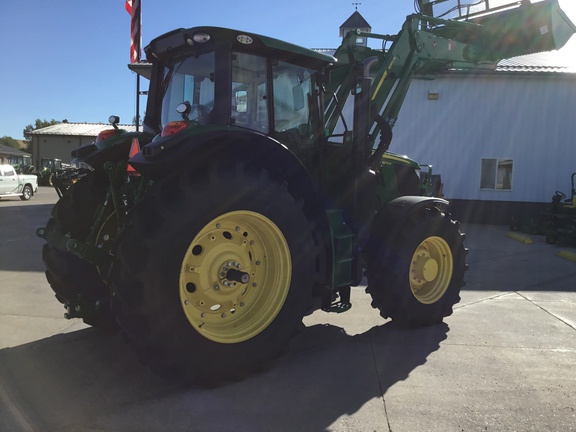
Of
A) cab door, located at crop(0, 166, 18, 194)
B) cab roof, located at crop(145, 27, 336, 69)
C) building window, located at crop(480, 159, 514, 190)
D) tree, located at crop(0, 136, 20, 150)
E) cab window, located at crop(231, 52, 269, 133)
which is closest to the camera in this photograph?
cab roof, located at crop(145, 27, 336, 69)

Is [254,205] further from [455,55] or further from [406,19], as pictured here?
[455,55]

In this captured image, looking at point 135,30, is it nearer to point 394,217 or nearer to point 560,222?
point 394,217

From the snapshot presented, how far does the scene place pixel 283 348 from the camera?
3361 millimetres

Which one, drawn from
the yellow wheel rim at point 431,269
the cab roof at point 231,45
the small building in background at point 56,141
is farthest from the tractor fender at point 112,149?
the small building in background at point 56,141

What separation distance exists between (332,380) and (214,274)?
1.18 m

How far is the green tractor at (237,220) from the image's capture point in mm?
2812

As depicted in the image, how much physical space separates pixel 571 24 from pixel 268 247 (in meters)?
4.91

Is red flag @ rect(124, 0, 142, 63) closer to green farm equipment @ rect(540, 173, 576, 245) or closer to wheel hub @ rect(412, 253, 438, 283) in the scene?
wheel hub @ rect(412, 253, 438, 283)

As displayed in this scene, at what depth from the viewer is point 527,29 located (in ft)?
17.7

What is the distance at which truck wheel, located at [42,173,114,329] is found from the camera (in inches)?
147

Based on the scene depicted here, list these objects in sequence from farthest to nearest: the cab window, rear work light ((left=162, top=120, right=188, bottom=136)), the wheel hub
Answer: the wheel hub, the cab window, rear work light ((left=162, top=120, right=188, bottom=136))

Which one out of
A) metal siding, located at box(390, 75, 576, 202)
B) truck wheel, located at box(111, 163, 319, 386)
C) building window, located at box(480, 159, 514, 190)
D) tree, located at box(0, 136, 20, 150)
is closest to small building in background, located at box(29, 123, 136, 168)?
metal siding, located at box(390, 75, 576, 202)

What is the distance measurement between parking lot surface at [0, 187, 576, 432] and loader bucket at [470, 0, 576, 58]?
10.5 ft

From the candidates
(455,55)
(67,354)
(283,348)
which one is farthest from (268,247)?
(455,55)
